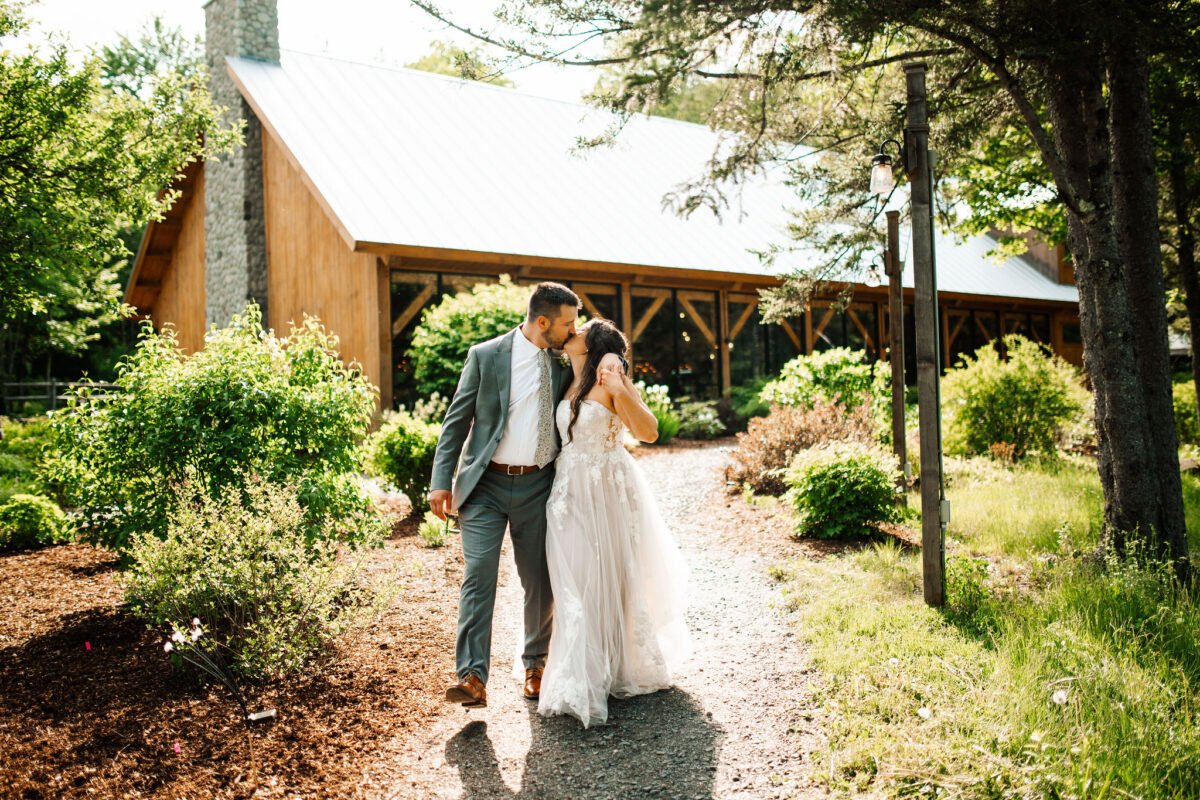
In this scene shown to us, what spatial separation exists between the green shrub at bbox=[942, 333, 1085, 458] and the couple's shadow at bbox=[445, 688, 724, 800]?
8.49 metres

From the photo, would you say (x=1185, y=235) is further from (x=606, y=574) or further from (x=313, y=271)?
(x=313, y=271)

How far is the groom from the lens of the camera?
3867 millimetres

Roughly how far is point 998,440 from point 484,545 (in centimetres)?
922

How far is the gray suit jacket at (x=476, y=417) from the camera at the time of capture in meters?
3.86

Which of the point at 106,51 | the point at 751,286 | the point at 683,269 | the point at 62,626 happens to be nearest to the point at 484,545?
the point at 62,626

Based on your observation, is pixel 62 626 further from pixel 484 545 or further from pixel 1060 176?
pixel 1060 176

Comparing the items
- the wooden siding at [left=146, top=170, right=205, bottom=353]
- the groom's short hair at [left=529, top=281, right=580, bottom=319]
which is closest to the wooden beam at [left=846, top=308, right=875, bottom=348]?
the wooden siding at [left=146, top=170, right=205, bottom=353]

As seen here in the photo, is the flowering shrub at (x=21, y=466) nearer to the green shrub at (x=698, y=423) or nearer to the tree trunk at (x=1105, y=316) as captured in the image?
the tree trunk at (x=1105, y=316)

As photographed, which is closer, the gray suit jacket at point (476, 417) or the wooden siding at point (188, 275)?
the gray suit jacket at point (476, 417)

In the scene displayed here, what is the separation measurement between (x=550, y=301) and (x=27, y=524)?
19.5 ft

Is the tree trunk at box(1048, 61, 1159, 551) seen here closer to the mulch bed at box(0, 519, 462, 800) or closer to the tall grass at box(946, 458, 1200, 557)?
the tall grass at box(946, 458, 1200, 557)

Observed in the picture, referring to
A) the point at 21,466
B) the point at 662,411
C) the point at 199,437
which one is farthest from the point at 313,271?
the point at 199,437

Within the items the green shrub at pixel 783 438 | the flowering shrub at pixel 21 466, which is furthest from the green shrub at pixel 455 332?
the flowering shrub at pixel 21 466

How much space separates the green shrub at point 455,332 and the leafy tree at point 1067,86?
4.85 m
